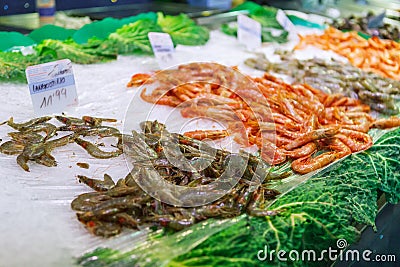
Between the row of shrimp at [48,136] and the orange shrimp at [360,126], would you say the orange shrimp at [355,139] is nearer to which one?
the orange shrimp at [360,126]

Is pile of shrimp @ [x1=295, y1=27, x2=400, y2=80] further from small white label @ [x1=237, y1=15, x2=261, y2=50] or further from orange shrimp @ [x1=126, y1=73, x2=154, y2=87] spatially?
orange shrimp @ [x1=126, y1=73, x2=154, y2=87]

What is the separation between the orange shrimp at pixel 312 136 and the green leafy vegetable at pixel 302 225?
0.73 ft

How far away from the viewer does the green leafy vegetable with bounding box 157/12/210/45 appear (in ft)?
15.3

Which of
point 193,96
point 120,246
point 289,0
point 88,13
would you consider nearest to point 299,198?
point 120,246

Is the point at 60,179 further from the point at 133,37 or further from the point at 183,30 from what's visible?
the point at 183,30

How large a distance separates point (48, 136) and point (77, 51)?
1503 mm

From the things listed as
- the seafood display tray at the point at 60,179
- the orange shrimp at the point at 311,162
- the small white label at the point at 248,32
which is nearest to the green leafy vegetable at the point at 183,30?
the small white label at the point at 248,32

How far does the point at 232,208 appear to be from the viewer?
2072 millimetres

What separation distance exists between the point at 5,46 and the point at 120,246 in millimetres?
2603

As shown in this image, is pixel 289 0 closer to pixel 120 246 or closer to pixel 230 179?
pixel 230 179

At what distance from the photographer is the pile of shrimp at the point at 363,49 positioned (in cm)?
465

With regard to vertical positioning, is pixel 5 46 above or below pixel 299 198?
above

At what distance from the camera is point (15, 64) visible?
3447 mm

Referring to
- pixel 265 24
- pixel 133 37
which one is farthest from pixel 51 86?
pixel 265 24
